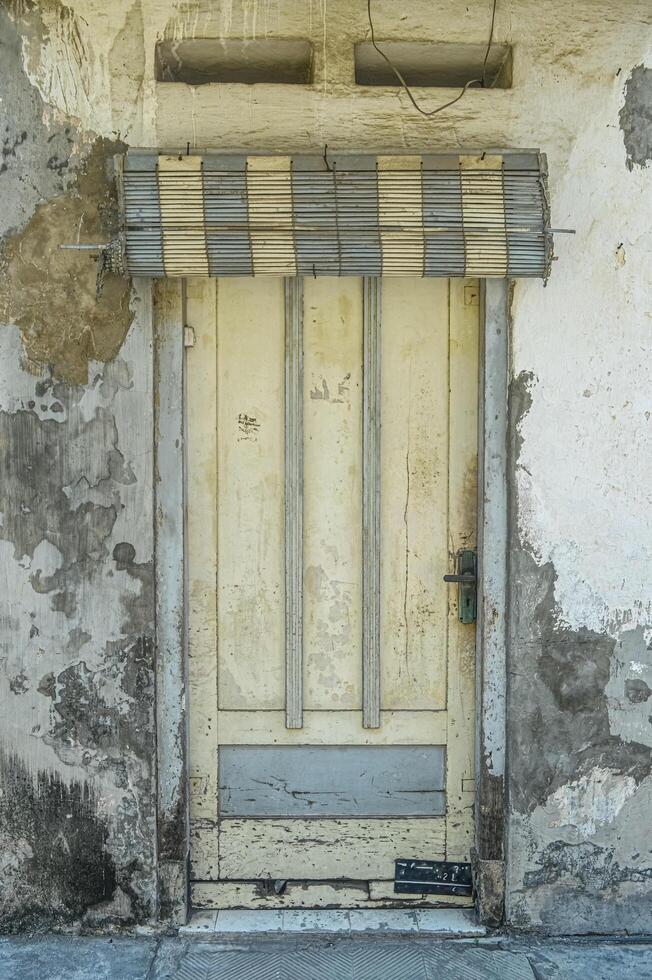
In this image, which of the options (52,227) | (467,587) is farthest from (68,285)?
(467,587)

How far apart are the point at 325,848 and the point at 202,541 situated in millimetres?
1374

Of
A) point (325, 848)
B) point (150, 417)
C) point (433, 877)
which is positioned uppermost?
point (150, 417)

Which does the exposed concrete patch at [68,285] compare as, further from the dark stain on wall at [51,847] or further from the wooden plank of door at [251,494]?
the dark stain on wall at [51,847]

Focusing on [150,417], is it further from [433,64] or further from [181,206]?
[433,64]

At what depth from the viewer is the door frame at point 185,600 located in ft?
10.9

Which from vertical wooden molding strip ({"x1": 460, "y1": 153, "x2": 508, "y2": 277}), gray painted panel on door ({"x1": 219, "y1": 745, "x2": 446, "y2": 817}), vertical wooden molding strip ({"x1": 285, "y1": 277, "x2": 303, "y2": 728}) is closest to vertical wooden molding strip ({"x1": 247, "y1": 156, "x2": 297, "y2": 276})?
vertical wooden molding strip ({"x1": 285, "y1": 277, "x2": 303, "y2": 728})

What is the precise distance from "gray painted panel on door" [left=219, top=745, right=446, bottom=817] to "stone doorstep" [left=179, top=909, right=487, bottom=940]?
0.40 m

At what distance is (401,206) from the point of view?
313 cm

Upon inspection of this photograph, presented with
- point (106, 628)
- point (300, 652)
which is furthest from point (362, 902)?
point (106, 628)

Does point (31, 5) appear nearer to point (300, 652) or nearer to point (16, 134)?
point (16, 134)

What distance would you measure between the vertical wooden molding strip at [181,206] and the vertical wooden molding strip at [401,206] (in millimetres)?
661

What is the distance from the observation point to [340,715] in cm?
351

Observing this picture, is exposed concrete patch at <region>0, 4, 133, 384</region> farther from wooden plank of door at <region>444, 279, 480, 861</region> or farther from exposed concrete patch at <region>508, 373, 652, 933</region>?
exposed concrete patch at <region>508, 373, 652, 933</region>

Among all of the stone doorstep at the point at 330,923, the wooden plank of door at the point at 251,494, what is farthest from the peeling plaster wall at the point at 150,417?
the wooden plank of door at the point at 251,494
